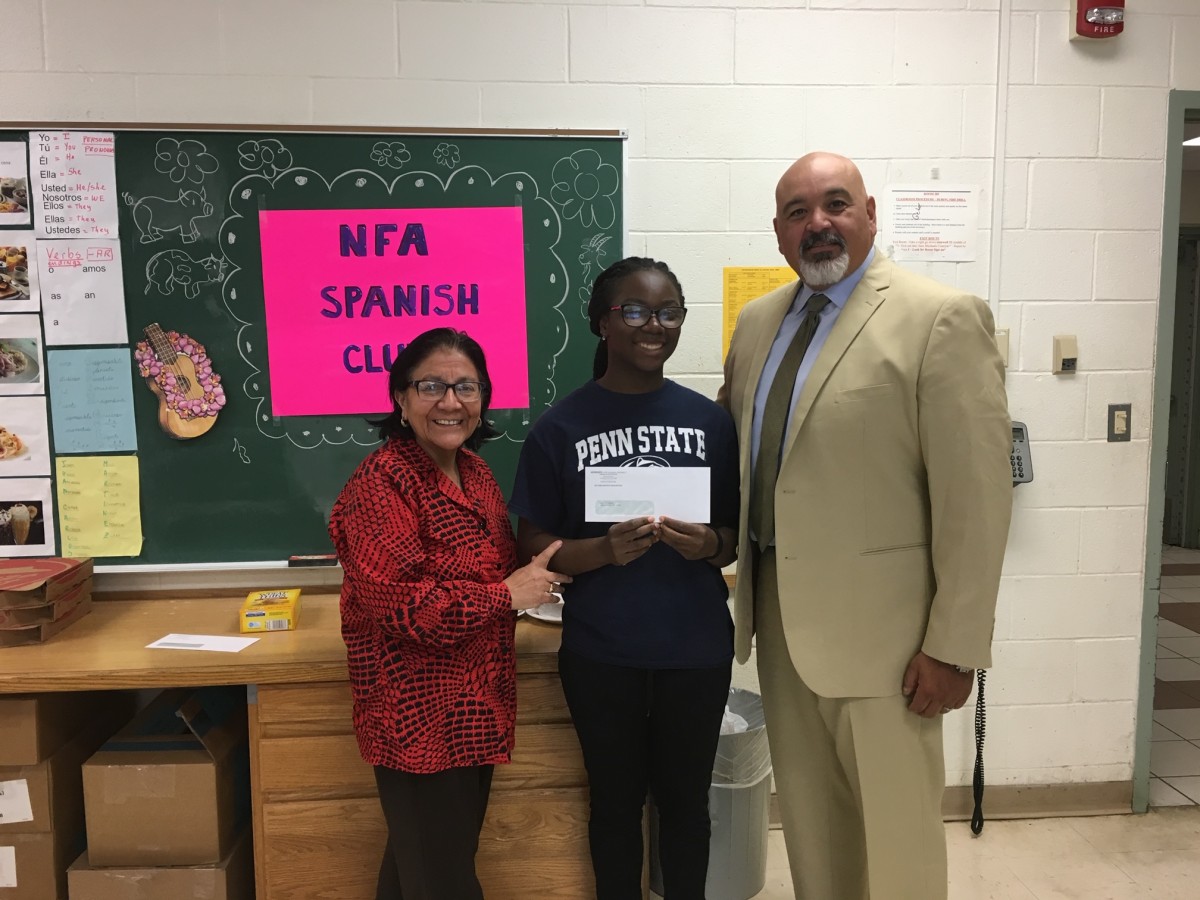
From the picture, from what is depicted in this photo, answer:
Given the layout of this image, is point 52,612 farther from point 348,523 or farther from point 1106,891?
point 1106,891

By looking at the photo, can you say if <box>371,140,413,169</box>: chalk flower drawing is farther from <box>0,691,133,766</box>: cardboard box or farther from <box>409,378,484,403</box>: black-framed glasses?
<box>0,691,133,766</box>: cardboard box

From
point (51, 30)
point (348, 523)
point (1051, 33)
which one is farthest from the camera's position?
point (1051, 33)

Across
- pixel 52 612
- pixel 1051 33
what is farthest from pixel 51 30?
pixel 1051 33

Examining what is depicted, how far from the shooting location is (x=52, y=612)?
6.57 ft

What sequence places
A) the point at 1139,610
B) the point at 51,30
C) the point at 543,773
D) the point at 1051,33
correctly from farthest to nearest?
the point at 1139,610 → the point at 1051,33 → the point at 51,30 → the point at 543,773

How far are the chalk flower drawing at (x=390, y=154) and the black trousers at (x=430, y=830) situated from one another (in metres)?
1.59

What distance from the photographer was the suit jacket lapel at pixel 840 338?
1534mm

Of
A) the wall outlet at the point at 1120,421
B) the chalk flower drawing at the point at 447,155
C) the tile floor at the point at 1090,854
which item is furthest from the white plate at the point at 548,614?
the wall outlet at the point at 1120,421

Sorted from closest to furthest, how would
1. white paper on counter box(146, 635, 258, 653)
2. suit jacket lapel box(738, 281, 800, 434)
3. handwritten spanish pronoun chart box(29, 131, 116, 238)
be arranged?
suit jacket lapel box(738, 281, 800, 434) < white paper on counter box(146, 635, 258, 653) < handwritten spanish pronoun chart box(29, 131, 116, 238)

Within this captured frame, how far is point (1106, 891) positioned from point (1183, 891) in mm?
212

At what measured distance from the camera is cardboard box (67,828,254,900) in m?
1.83

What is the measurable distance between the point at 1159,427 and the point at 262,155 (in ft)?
9.15

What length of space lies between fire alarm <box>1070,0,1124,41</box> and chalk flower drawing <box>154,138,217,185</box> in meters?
2.51

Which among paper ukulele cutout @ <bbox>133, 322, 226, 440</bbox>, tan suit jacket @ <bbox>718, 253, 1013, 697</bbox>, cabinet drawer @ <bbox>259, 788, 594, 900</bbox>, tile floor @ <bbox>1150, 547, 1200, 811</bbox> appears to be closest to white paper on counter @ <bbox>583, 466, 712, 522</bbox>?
tan suit jacket @ <bbox>718, 253, 1013, 697</bbox>
